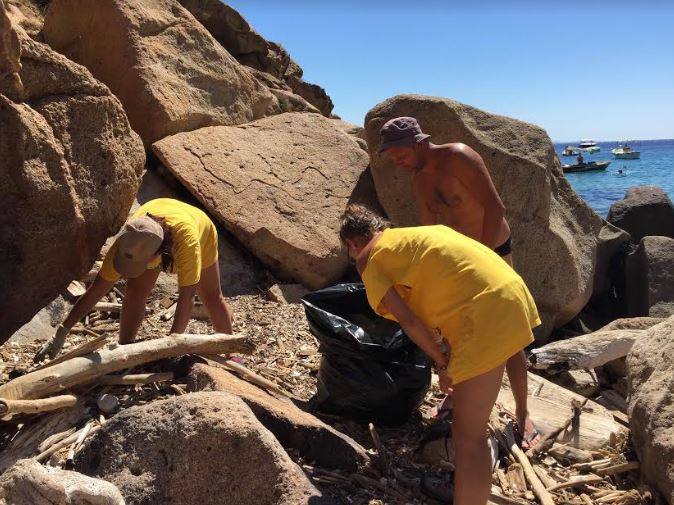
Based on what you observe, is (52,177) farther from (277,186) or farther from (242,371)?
(277,186)

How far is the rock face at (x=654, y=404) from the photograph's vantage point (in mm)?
3473

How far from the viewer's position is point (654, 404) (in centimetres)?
368

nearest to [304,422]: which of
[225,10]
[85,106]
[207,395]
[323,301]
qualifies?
[207,395]

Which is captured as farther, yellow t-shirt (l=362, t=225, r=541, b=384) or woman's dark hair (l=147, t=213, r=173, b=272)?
woman's dark hair (l=147, t=213, r=173, b=272)

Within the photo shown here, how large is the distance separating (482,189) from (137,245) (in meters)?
2.03

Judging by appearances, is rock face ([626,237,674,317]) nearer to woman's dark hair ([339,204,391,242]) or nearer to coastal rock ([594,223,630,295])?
coastal rock ([594,223,630,295])

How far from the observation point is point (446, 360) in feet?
9.64

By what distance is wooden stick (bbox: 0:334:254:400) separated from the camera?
10.2 feet

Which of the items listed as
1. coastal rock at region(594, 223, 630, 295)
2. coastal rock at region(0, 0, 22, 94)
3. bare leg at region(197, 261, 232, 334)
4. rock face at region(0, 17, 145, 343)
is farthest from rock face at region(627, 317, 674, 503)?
coastal rock at region(594, 223, 630, 295)

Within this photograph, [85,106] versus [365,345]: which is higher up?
[85,106]

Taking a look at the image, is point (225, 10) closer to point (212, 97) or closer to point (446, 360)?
point (212, 97)

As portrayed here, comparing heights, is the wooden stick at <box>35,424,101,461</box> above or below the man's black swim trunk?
below

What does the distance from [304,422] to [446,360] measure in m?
0.80

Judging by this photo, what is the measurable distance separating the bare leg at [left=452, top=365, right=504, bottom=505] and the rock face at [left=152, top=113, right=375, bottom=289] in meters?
3.62
